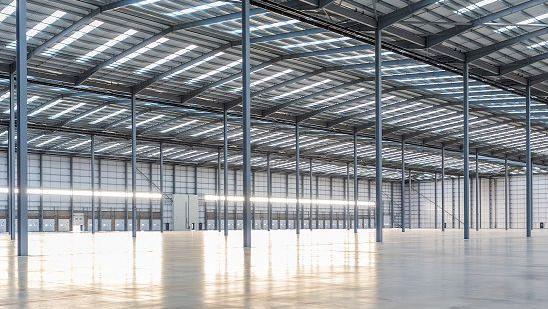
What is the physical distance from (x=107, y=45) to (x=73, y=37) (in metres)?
1.85

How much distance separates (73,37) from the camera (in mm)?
34000

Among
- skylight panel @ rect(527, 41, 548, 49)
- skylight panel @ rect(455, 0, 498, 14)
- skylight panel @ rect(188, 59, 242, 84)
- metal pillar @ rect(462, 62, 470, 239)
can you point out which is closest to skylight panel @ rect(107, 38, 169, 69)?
skylight panel @ rect(188, 59, 242, 84)

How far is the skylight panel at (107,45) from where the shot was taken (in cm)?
3344

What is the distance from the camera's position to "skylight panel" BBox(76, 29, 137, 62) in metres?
33.4

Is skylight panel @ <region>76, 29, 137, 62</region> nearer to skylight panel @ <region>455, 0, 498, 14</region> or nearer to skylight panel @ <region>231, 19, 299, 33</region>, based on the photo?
skylight panel @ <region>231, 19, 299, 33</region>

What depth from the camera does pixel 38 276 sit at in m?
10.0

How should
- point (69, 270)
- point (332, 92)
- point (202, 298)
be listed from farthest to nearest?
point (332, 92)
point (69, 270)
point (202, 298)

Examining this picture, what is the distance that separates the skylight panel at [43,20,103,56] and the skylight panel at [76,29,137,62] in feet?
4.97

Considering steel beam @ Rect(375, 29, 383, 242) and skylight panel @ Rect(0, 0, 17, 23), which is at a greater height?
skylight panel @ Rect(0, 0, 17, 23)

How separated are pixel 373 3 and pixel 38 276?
21402 millimetres

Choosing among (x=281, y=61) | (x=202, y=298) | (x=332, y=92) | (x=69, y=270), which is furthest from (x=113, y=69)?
(x=202, y=298)

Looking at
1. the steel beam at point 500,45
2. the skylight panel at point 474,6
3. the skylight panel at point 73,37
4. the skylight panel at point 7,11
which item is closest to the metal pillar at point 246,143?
A: the skylight panel at point 474,6

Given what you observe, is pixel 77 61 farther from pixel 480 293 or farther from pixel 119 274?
pixel 480 293

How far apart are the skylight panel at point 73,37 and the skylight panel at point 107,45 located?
1515 millimetres
